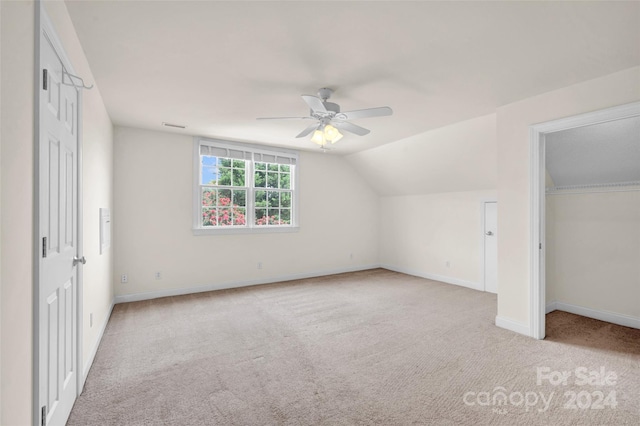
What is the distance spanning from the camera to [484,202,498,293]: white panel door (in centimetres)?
483

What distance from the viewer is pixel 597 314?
11.8 ft

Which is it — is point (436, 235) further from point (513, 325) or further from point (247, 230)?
point (247, 230)

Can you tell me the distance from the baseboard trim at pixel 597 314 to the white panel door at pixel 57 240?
4913 millimetres

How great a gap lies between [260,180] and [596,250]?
4.85m

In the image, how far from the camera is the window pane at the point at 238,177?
5.26m

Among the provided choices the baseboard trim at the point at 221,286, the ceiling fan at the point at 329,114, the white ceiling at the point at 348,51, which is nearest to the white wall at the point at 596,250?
the white ceiling at the point at 348,51

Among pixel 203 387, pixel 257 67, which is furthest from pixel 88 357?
pixel 257 67

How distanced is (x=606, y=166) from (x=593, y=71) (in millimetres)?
1384

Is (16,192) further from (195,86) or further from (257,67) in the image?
(195,86)

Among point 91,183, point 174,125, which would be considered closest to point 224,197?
point 174,125

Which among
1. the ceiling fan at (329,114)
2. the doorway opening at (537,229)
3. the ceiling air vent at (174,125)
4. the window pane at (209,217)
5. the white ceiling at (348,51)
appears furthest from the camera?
the window pane at (209,217)

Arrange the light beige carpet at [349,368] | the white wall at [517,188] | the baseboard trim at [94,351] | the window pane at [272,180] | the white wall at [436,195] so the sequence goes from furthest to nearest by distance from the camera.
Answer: the window pane at [272,180] < the white wall at [436,195] < the white wall at [517,188] < the baseboard trim at [94,351] < the light beige carpet at [349,368]

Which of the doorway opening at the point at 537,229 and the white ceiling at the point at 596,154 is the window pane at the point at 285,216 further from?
the white ceiling at the point at 596,154

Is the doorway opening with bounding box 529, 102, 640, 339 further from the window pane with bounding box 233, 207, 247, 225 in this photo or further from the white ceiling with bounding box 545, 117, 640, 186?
the window pane with bounding box 233, 207, 247, 225
